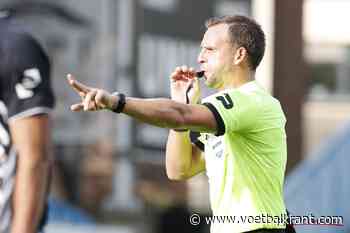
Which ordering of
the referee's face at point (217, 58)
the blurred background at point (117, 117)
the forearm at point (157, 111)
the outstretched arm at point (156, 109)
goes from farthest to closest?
the blurred background at point (117, 117) → the referee's face at point (217, 58) → the forearm at point (157, 111) → the outstretched arm at point (156, 109)

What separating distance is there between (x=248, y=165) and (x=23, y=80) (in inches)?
36.4

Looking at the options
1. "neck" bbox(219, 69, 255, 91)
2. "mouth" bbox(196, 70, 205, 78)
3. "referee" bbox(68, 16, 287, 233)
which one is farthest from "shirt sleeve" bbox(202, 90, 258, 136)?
"mouth" bbox(196, 70, 205, 78)

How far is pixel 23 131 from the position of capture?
15.0 ft

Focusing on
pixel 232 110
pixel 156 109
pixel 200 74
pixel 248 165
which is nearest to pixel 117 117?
pixel 200 74

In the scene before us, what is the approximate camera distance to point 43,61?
4.67 meters

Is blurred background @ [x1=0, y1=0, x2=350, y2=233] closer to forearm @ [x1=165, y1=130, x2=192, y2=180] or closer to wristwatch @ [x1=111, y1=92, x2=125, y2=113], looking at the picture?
forearm @ [x1=165, y1=130, x2=192, y2=180]

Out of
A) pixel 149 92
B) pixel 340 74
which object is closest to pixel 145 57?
pixel 149 92

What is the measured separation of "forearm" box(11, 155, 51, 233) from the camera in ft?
15.0

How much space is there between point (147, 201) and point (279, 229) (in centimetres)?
675

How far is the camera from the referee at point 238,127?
4.45 meters

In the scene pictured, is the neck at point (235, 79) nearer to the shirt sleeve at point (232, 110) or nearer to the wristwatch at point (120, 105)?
the shirt sleeve at point (232, 110)

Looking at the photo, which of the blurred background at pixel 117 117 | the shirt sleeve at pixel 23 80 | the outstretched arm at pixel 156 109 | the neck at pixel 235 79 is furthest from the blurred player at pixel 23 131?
the blurred background at pixel 117 117

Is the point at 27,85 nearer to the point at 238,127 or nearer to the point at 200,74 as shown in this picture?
the point at 200,74

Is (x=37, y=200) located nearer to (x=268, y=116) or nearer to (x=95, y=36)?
(x=268, y=116)
